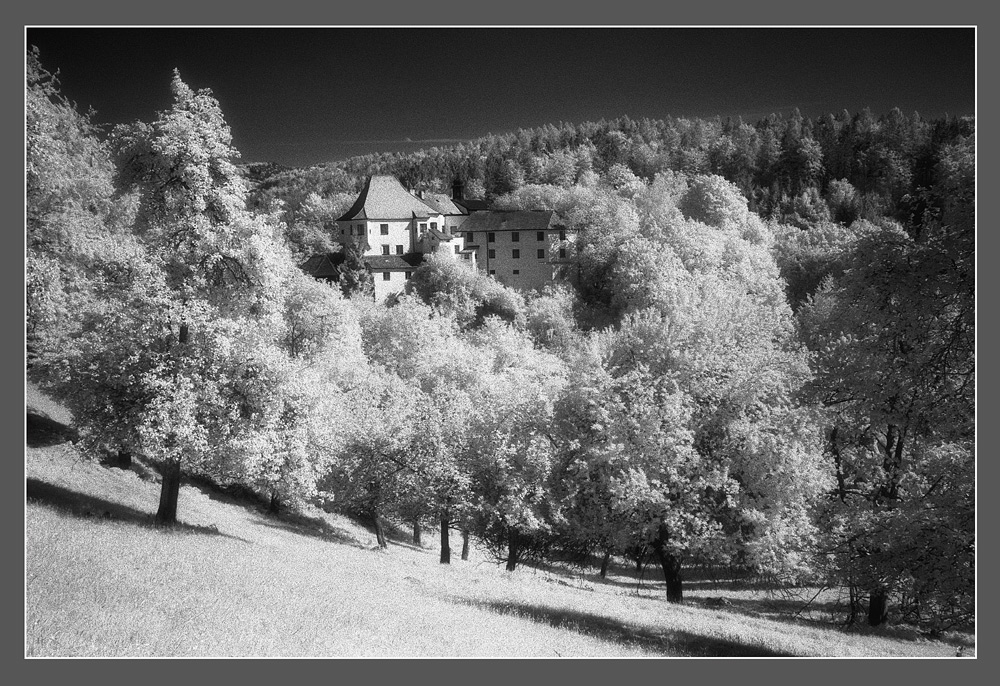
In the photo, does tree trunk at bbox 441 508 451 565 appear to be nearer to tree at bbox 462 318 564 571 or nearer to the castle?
tree at bbox 462 318 564 571

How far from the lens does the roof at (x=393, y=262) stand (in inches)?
1576

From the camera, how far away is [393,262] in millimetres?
40719

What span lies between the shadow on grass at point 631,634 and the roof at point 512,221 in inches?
1194

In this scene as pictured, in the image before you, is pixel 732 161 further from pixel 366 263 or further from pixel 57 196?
pixel 57 196

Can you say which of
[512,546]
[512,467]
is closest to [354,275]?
[512,546]

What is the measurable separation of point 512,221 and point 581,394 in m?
27.8

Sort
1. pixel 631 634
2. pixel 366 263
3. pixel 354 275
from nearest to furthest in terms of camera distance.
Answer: pixel 631 634 → pixel 354 275 → pixel 366 263

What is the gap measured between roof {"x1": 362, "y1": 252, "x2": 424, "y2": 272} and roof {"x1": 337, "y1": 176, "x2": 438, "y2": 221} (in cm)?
313

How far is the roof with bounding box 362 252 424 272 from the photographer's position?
40.0 m

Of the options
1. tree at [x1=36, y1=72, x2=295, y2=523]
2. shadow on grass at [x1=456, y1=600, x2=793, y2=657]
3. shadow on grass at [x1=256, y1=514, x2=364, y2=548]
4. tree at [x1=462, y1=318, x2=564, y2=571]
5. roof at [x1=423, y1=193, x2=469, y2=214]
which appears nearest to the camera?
shadow on grass at [x1=456, y1=600, x2=793, y2=657]

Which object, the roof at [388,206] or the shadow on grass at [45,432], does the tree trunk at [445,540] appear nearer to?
the shadow on grass at [45,432]

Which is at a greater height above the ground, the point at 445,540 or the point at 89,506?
the point at 89,506

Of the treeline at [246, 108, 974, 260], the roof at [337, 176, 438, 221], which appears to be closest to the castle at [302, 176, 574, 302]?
the roof at [337, 176, 438, 221]

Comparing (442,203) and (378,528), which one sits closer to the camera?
(378,528)
